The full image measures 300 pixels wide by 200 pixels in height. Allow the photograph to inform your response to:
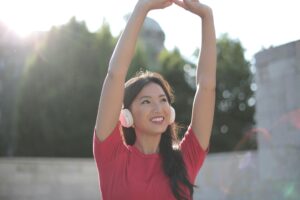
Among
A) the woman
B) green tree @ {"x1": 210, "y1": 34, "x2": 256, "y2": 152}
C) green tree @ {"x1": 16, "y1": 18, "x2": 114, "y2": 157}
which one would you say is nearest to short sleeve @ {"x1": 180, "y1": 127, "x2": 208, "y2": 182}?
the woman

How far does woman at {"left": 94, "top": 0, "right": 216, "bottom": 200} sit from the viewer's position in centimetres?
207

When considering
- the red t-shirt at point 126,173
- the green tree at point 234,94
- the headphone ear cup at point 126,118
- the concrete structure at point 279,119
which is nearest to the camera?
the red t-shirt at point 126,173

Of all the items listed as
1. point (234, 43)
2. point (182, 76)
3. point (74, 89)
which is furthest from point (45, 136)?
point (234, 43)

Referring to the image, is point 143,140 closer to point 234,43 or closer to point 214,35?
point 214,35

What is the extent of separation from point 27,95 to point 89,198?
34.2ft

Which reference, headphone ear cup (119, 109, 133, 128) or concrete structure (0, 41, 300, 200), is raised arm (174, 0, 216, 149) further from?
concrete structure (0, 41, 300, 200)

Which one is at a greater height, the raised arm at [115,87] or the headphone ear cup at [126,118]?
the raised arm at [115,87]

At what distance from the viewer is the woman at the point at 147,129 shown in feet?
6.81

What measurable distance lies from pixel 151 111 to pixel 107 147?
0.92 feet

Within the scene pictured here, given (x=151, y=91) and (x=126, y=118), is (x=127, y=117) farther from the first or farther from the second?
(x=151, y=91)

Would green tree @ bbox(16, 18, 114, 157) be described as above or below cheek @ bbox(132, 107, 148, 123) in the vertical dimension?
below

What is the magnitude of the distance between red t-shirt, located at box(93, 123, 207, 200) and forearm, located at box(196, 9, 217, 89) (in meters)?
0.49

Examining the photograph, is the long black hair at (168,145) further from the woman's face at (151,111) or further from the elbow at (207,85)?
the elbow at (207,85)

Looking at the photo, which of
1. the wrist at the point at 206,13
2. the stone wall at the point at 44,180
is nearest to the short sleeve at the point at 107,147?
the wrist at the point at 206,13
